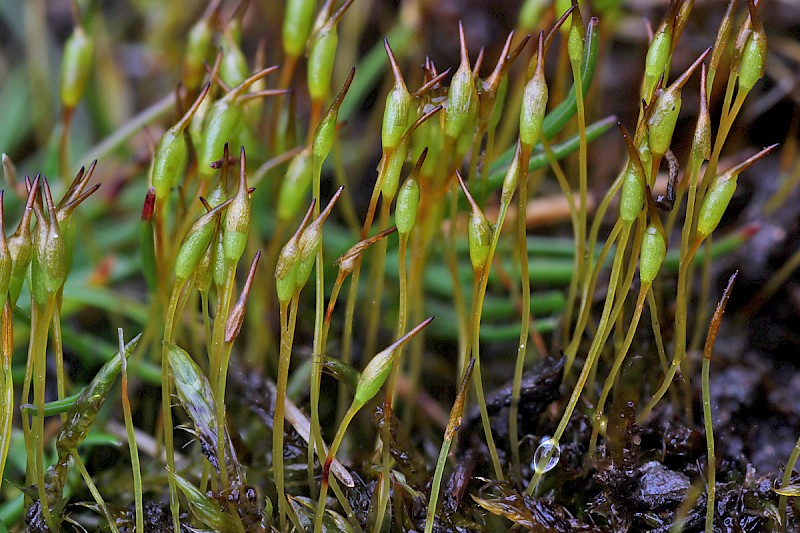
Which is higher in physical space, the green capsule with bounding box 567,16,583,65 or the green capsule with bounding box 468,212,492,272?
the green capsule with bounding box 567,16,583,65

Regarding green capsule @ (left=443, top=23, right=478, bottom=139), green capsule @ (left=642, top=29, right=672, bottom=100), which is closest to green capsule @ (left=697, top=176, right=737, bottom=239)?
green capsule @ (left=642, top=29, right=672, bottom=100)

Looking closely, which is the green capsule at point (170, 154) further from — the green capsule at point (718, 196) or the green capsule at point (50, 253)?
the green capsule at point (718, 196)

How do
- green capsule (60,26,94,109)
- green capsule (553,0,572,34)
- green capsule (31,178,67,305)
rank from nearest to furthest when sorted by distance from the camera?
green capsule (31,178,67,305) → green capsule (553,0,572,34) → green capsule (60,26,94,109)

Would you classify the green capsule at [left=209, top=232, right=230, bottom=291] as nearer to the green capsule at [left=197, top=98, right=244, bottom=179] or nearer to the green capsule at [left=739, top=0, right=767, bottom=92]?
the green capsule at [left=197, top=98, right=244, bottom=179]

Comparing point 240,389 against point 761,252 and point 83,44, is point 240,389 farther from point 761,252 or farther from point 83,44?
point 761,252

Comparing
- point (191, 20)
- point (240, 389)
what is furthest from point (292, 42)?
point (191, 20)

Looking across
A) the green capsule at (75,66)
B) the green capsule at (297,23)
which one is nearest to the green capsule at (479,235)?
the green capsule at (297,23)
